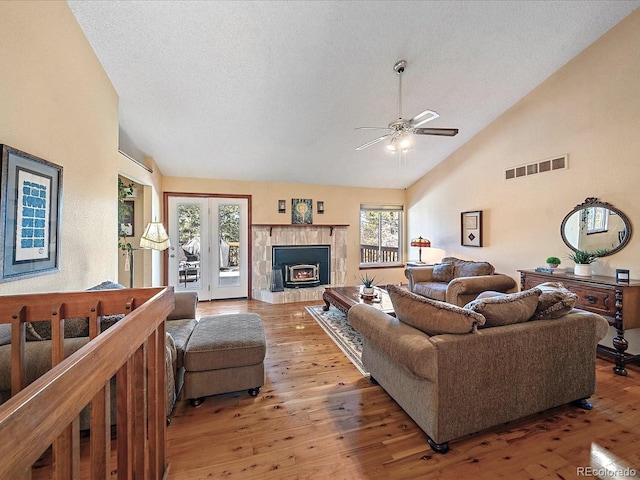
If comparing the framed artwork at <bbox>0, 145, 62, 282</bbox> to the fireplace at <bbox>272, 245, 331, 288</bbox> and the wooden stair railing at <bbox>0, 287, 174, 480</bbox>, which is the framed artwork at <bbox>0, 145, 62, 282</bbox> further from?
the fireplace at <bbox>272, 245, 331, 288</bbox>

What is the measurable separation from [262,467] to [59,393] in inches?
53.9

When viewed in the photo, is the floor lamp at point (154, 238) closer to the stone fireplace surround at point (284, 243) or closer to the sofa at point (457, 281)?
the stone fireplace surround at point (284, 243)

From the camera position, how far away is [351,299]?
3660mm

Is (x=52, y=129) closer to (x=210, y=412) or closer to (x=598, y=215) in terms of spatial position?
(x=210, y=412)

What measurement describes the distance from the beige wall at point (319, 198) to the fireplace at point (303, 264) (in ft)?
1.82

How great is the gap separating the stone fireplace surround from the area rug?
0.64 metres

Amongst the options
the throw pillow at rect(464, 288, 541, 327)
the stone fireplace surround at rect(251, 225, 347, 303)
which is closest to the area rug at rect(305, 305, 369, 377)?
the stone fireplace surround at rect(251, 225, 347, 303)

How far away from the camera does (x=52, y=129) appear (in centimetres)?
194

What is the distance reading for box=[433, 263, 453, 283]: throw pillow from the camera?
4.50m

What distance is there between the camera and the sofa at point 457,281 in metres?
3.64

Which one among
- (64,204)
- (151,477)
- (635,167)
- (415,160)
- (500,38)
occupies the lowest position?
(151,477)

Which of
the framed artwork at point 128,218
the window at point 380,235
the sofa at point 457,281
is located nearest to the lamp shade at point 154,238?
the framed artwork at point 128,218

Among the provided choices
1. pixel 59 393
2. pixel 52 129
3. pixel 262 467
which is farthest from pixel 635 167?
pixel 52 129

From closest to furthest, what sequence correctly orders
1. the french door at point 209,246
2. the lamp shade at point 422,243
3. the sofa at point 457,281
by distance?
the sofa at point 457,281 → the french door at point 209,246 → the lamp shade at point 422,243
